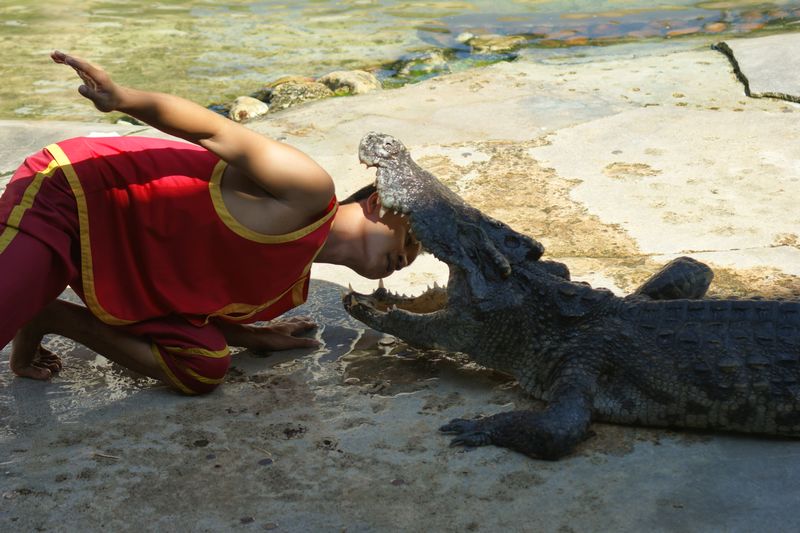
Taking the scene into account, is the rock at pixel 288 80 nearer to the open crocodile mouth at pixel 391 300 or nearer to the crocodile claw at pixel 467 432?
the open crocodile mouth at pixel 391 300

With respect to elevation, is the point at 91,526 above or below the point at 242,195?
below

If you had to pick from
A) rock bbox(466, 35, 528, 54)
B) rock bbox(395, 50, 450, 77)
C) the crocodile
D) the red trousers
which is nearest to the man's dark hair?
the crocodile

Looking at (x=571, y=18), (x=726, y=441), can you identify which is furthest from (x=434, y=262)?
(x=571, y=18)

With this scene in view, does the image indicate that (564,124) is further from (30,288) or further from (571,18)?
(571,18)

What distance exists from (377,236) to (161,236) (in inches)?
27.6

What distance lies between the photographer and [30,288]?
252 cm

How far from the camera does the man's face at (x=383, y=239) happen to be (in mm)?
3035

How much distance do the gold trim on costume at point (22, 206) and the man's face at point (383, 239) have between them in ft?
3.21

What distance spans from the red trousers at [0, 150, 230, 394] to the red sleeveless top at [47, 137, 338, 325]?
0.12 feet

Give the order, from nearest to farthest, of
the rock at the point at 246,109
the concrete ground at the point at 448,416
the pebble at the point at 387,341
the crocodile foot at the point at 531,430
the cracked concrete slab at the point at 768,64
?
the concrete ground at the point at 448,416
the crocodile foot at the point at 531,430
the pebble at the point at 387,341
the cracked concrete slab at the point at 768,64
the rock at the point at 246,109

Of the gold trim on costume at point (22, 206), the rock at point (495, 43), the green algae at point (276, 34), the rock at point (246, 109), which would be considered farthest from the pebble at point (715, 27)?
the gold trim on costume at point (22, 206)

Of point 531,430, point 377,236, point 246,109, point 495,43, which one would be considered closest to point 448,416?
point 531,430

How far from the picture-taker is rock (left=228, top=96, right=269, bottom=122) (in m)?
6.30

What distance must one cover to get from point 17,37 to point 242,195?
7.13 meters
